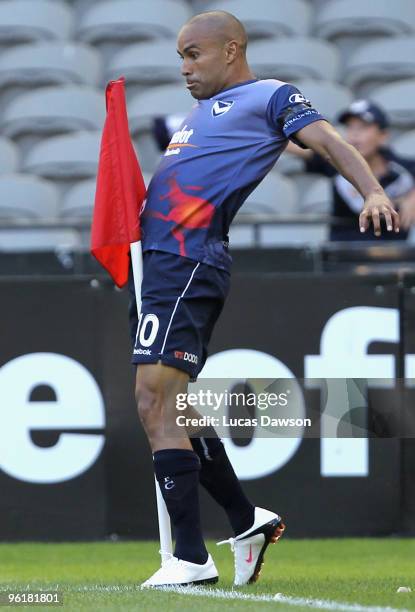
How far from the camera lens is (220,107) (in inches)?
173

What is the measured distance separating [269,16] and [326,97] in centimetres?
127

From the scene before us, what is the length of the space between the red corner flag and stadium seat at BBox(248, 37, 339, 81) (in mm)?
5352

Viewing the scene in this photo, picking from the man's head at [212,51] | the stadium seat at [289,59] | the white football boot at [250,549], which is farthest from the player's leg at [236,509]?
the stadium seat at [289,59]

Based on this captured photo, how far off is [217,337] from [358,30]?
4970 mm

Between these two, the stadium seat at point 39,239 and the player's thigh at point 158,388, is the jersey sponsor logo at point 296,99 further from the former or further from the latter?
the stadium seat at point 39,239

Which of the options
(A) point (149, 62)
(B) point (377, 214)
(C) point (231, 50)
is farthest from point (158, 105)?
(B) point (377, 214)

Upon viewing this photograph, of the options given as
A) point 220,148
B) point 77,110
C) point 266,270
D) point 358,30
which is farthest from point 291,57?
point 220,148

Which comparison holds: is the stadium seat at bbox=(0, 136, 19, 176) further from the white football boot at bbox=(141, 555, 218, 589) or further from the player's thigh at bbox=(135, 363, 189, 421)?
the white football boot at bbox=(141, 555, 218, 589)

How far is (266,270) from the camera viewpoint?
22.8ft

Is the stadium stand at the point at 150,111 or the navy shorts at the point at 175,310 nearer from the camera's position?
the navy shorts at the point at 175,310

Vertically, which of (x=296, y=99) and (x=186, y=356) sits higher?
(x=296, y=99)

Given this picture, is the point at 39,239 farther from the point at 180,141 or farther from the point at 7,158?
the point at 180,141

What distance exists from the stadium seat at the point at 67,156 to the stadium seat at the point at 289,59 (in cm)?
142

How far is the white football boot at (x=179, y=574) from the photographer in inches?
166
